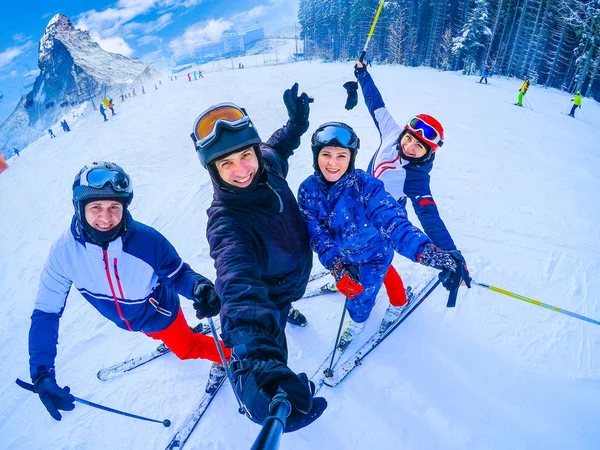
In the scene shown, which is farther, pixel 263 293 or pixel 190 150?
pixel 190 150

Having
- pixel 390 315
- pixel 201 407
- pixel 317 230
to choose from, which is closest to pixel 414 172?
→ pixel 317 230

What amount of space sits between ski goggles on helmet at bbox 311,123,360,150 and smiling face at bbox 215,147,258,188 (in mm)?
803

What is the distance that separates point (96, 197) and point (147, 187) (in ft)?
24.0

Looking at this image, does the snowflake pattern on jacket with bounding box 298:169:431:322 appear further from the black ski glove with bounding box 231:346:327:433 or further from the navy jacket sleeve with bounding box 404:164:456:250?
the black ski glove with bounding box 231:346:327:433

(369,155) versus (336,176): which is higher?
(336,176)

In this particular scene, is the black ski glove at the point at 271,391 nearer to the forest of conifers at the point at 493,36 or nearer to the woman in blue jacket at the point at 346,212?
the woman in blue jacket at the point at 346,212

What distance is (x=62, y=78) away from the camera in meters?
117

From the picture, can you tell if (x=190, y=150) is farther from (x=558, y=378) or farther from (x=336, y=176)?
(x=558, y=378)

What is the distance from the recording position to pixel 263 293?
1.77 meters

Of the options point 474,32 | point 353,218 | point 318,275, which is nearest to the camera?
point 353,218

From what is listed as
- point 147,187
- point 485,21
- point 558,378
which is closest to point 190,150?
A: point 147,187

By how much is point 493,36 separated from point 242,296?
46.7 m

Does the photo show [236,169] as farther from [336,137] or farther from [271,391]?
[271,391]

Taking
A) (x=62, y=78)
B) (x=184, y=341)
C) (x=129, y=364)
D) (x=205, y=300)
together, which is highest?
(x=205, y=300)
